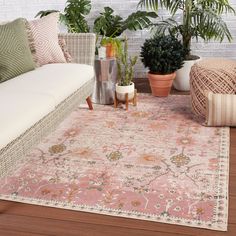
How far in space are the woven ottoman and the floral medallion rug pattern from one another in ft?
0.55

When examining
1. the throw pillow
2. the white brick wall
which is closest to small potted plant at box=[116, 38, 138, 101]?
the throw pillow

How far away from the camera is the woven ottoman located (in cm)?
274

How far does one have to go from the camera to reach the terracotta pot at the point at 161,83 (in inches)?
131

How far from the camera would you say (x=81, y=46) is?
299cm

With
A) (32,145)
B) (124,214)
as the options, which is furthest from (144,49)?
(124,214)

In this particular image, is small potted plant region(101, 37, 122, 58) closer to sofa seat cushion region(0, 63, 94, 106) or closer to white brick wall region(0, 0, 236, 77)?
sofa seat cushion region(0, 63, 94, 106)

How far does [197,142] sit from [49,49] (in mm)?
1327

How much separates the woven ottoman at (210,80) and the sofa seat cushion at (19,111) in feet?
3.90

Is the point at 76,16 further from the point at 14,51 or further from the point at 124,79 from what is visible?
the point at 14,51

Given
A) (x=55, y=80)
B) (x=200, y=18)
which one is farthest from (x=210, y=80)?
(x=55, y=80)

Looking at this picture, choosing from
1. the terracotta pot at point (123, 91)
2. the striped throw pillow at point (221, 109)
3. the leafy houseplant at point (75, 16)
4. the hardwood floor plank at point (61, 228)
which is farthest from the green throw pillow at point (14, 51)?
the striped throw pillow at point (221, 109)

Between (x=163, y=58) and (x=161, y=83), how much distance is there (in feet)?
0.84

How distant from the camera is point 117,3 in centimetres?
397

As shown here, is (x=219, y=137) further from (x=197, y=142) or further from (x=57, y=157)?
(x=57, y=157)
